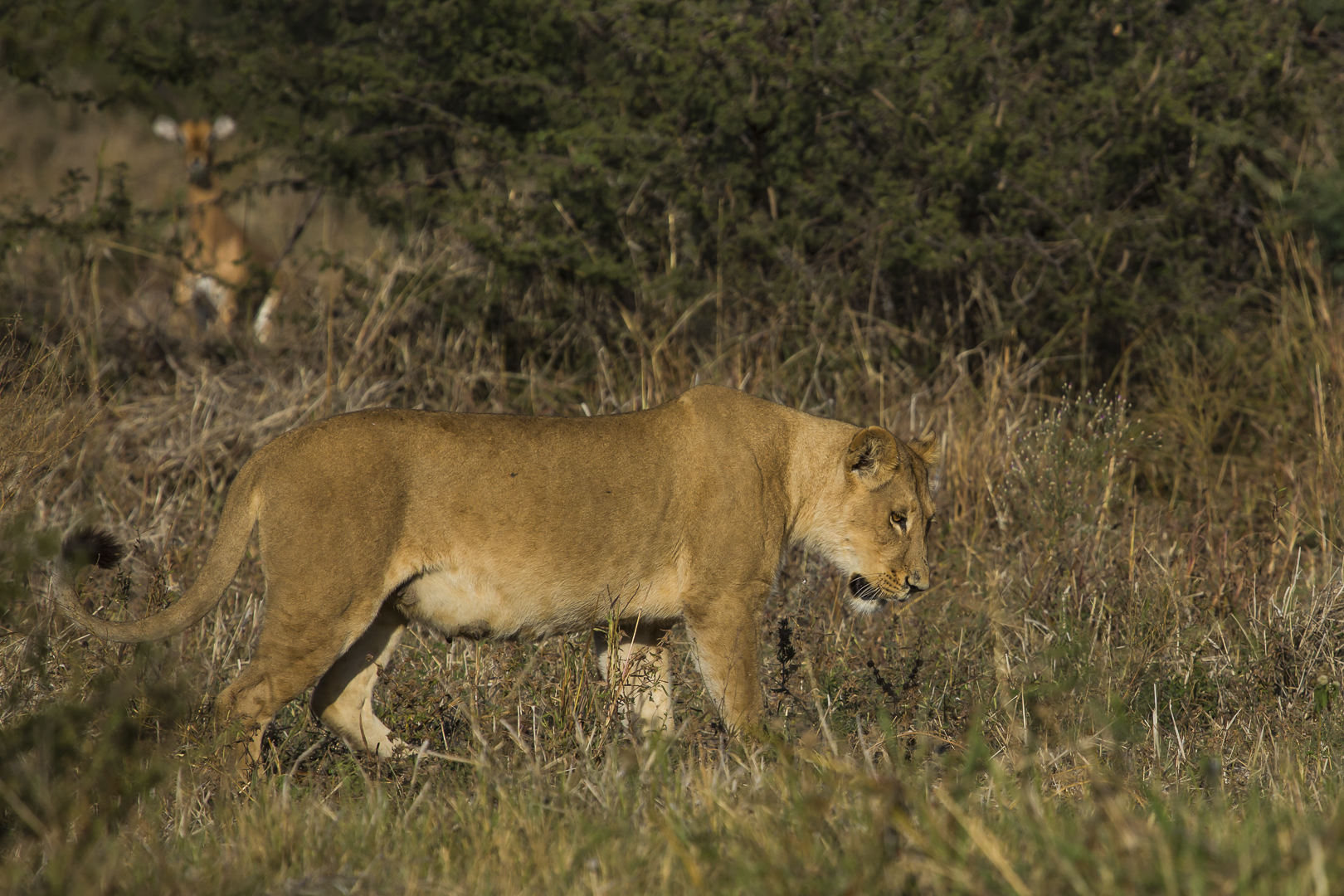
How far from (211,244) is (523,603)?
340 inches

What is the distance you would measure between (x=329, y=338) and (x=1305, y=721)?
5.21 meters

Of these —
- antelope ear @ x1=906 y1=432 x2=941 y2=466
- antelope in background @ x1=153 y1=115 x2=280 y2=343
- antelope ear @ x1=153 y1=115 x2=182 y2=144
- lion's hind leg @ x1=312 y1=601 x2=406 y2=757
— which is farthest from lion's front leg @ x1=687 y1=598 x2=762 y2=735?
antelope ear @ x1=153 y1=115 x2=182 y2=144

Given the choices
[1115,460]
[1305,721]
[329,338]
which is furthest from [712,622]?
[329,338]

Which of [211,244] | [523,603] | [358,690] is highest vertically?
[523,603]

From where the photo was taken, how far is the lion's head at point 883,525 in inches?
200

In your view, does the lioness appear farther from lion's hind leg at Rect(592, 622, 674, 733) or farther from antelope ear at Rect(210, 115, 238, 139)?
antelope ear at Rect(210, 115, 238, 139)

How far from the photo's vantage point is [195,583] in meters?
4.25

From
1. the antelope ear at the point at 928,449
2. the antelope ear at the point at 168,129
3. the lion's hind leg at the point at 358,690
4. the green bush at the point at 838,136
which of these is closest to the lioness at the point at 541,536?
the lion's hind leg at the point at 358,690

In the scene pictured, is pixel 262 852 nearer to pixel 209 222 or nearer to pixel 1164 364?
pixel 1164 364

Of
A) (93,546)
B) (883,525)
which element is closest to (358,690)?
(93,546)

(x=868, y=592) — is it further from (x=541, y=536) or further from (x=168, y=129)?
(x=168, y=129)

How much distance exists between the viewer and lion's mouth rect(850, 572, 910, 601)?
5.11 metres

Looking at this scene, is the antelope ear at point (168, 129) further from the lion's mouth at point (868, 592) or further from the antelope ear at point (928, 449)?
the lion's mouth at point (868, 592)

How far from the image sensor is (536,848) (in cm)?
321
